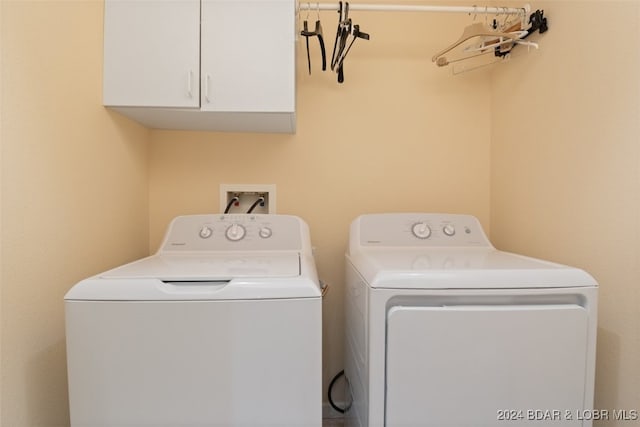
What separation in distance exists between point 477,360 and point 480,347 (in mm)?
34

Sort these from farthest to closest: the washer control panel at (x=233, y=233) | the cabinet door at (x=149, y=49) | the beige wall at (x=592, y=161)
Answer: the washer control panel at (x=233, y=233) < the cabinet door at (x=149, y=49) < the beige wall at (x=592, y=161)

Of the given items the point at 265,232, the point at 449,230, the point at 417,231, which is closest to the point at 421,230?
the point at 417,231

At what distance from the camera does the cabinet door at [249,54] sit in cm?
117

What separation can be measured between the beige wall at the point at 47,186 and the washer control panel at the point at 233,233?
256mm

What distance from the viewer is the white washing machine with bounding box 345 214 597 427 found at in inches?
32.3

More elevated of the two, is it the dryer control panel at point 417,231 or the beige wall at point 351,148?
the beige wall at point 351,148

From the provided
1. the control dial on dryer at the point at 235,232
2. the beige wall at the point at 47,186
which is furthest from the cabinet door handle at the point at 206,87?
the control dial on dryer at the point at 235,232

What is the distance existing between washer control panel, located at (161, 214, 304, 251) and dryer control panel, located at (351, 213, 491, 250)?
272 millimetres

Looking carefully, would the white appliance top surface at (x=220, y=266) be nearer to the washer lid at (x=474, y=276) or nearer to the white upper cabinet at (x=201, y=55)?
the washer lid at (x=474, y=276)

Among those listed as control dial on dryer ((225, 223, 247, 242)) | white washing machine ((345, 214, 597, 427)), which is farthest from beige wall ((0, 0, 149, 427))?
white washing machine ((345, 214, 597, 427))

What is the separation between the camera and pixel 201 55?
1174 mm

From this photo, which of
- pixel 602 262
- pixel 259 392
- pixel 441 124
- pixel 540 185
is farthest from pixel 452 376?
pixel 441 124

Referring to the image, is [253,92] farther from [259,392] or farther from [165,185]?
[259,392]

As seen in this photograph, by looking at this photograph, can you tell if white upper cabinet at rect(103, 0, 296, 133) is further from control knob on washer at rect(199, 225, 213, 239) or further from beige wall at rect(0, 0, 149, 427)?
control knob on washer at rect(199, 225, 213, 239)
